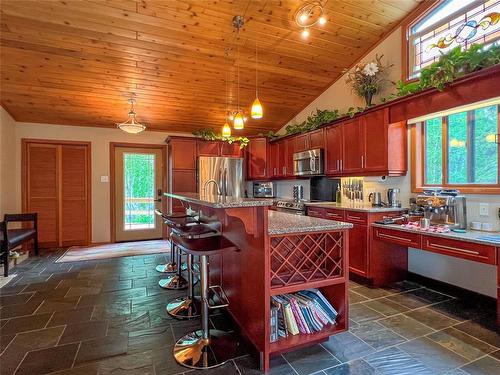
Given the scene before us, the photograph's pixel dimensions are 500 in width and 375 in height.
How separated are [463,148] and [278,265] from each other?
→ 258cm

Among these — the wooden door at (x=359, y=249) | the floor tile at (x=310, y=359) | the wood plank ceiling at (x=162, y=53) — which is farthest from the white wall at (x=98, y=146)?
the floor tile at (x=310, y=359)

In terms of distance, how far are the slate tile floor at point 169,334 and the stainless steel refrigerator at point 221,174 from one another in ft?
8.05

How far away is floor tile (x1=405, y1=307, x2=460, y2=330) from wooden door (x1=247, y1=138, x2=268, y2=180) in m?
3.80

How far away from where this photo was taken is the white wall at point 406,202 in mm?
2613

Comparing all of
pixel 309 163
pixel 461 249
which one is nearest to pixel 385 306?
pixel 461 249

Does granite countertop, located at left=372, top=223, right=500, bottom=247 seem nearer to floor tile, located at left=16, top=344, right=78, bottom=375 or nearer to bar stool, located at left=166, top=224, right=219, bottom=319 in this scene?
bar stool, located at left=166, top=224, right=219, bottom=319

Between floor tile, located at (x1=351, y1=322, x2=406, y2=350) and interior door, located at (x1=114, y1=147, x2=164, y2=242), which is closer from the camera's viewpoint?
floor tile, located at (x1=351, y1=322, x2=406, y2=350)

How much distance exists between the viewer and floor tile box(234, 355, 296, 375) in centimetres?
172

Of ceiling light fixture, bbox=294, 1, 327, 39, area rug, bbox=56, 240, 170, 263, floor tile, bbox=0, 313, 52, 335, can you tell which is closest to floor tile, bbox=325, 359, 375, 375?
floor tile, bbox=0, 313, 52, 335

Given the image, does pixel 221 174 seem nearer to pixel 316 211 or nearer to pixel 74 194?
pixel 316 211

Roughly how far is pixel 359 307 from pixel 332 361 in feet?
3.15

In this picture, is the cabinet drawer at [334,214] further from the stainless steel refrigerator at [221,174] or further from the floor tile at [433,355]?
the stainless steel refrigerator at [221,174]

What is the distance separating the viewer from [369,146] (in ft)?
11.7

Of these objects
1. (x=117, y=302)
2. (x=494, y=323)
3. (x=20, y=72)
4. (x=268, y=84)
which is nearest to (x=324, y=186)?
(x=268, y=84)
